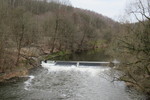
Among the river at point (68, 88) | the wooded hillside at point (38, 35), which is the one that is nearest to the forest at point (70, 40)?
the wooded hillside at point (38, 35)

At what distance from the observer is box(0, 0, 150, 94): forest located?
49.0 ft

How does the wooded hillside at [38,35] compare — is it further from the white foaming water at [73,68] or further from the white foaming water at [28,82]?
the white foaming water at [73,68]

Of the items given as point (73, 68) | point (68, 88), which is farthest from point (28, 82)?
point (73, 68)

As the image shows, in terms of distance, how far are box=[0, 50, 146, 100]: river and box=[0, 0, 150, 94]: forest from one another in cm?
212

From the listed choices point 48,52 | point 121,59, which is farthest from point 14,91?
point 48,52

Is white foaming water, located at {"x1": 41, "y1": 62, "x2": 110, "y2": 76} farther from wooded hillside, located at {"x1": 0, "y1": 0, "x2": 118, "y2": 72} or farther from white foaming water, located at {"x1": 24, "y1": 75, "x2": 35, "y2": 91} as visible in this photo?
white foaming water, located at {"x1": 24, "y1": 75, "x2": 35, "y2": 91}

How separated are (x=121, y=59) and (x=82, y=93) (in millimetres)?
5952

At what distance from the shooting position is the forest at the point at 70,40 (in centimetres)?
1493

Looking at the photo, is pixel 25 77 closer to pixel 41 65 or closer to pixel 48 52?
pixel 41 65

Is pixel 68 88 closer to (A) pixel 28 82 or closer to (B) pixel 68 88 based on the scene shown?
(B) pixel 68 88

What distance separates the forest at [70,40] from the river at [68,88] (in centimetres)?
212

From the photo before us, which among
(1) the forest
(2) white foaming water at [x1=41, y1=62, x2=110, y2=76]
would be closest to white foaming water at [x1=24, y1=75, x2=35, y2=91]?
(1) the forest

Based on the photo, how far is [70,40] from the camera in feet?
173

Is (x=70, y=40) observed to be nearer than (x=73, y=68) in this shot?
No
